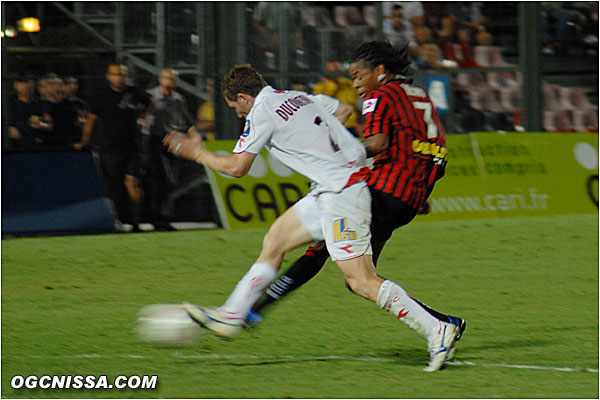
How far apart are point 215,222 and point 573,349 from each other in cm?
820

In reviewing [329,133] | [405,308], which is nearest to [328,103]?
[329,133]

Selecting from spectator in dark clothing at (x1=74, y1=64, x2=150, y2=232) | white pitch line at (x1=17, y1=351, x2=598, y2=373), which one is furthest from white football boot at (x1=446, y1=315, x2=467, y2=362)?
spectator in dark clothing at (x1=74, y1=64, x2=150, y2=232)

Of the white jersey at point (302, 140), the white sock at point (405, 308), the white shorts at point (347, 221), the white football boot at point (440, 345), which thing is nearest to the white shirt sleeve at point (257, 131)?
the white jersey at point (302, 140)

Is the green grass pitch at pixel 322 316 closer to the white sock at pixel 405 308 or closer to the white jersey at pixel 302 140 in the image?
the white sock at pixel 405 308

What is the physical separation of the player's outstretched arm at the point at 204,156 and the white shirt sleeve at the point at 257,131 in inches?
1.7

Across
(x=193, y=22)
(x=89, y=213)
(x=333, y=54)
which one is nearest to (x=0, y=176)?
(x=89, y=213)

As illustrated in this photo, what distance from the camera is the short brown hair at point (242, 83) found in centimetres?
636

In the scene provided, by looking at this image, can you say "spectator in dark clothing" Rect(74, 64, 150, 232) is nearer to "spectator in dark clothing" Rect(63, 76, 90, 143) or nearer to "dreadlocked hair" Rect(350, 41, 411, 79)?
"spectator in dark clothing" Rect(63, 76, 90, 143)

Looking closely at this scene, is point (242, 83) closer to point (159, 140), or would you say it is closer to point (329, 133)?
point (329, 133)

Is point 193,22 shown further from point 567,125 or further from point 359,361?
point 359,361

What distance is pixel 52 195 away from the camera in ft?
46.0

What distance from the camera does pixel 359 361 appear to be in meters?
6.52

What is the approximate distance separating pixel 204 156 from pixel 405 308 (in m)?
1.51

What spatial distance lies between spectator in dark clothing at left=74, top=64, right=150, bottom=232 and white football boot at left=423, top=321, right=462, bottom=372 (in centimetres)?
866
